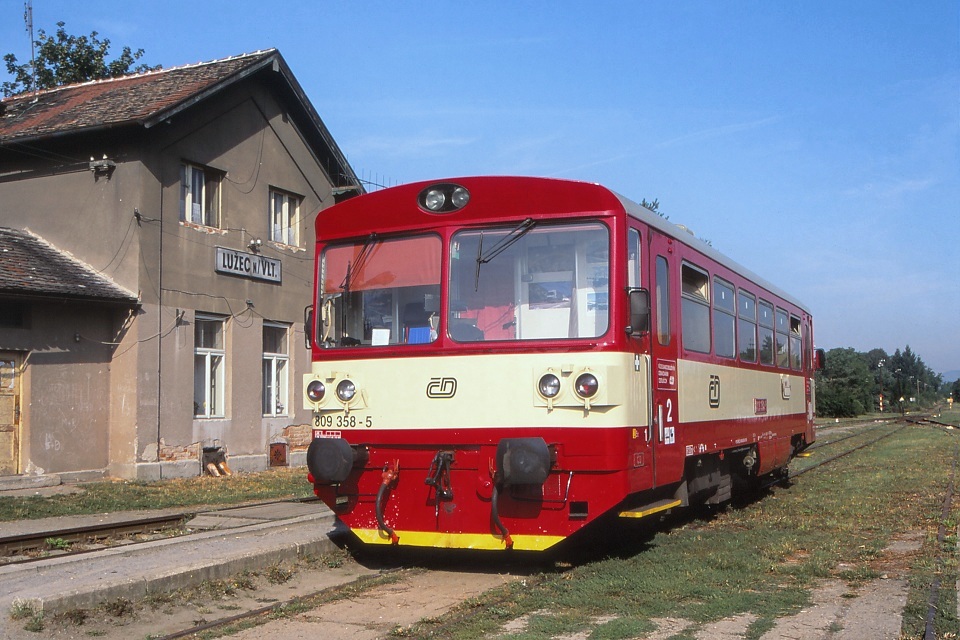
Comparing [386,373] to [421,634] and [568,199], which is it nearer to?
[568,199]

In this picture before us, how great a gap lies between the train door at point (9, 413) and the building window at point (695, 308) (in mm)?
10576

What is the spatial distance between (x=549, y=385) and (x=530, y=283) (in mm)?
814

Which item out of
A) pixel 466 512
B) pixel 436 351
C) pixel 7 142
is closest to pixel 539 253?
pixel 436 351

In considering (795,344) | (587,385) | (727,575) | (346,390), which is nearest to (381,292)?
(346,390)

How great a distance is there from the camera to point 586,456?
730cm

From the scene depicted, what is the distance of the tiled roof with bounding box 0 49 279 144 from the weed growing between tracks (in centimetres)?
1140

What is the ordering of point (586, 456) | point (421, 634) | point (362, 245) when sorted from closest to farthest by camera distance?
point (421, 634) → point (586, 456) → point (362, 245)

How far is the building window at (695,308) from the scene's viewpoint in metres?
9.15

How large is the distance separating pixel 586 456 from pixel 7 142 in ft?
45.3

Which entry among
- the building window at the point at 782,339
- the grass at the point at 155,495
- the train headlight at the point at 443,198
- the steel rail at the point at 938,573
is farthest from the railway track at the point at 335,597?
the building window at the point at 782,339

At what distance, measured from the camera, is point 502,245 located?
7.81m

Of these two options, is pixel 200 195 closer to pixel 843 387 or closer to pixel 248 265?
pixel 248 265

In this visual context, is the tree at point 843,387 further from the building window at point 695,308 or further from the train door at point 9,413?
the building window at point 695,308

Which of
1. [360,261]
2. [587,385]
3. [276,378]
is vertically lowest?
[587,385]
